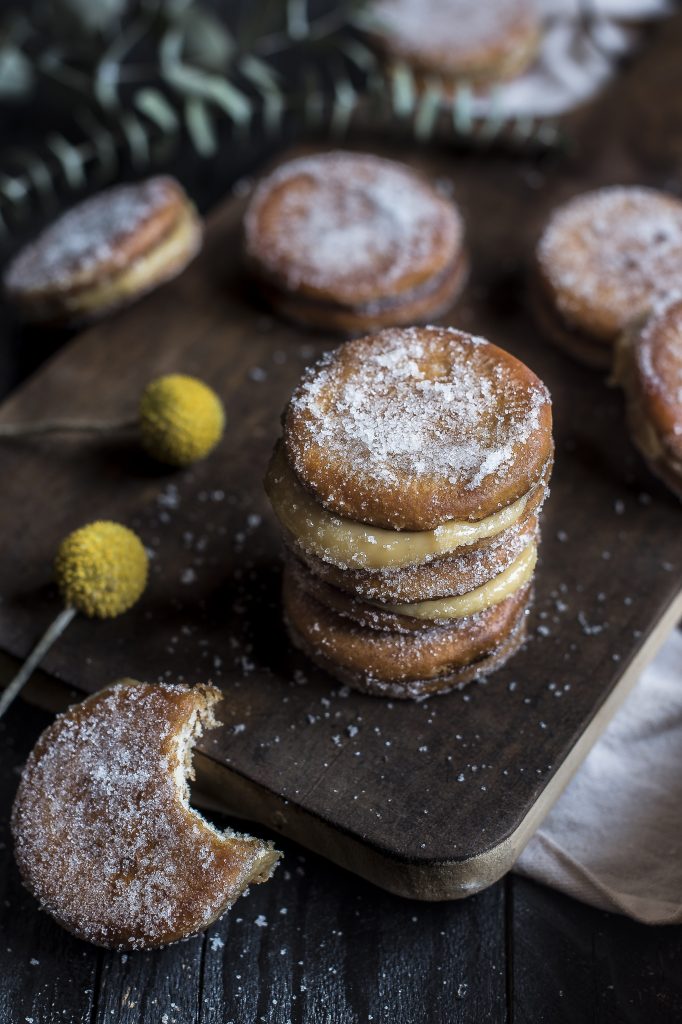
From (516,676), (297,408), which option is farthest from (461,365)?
(516,676)

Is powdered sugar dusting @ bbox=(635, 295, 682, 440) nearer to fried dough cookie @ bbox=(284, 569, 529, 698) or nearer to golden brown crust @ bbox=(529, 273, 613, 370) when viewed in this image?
golden brown crust @ bbox=(529, 273, 613, 370)

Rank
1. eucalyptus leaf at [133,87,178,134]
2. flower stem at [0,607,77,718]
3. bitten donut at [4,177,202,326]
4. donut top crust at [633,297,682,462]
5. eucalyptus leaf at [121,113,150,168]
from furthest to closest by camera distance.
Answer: eucalyptus leaf at [121,113,150,168]
eucalyptus leaf at [133,87,178,134]
bitten donut at [4,177,202,326]
donut top crust at [633,297,682,462]
flower stem at [0,607,77,718]

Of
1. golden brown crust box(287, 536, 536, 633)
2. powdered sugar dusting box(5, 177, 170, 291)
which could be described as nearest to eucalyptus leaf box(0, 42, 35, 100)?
powdered sugar dusting box(5, 177, 170, 291)

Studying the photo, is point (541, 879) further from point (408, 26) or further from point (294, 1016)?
point (408, 26)

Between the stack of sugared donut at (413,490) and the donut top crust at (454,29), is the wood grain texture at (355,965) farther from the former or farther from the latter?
the donut top crust at (454,29)

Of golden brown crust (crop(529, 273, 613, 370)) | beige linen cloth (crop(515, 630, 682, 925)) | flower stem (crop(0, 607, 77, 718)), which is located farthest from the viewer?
golden brown crust (crop(529, 273, 613, 370))

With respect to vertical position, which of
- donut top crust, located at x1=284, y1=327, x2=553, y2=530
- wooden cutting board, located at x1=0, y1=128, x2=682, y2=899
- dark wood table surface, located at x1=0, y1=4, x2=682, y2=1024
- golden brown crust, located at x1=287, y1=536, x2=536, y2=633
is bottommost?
dark wood table surface, located at x1=0, y1=4, x2=682, y2=1024

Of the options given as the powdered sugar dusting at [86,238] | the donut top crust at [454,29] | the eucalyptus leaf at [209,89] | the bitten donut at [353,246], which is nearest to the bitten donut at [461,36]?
the donut top crust at [454,29]
